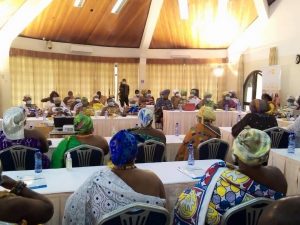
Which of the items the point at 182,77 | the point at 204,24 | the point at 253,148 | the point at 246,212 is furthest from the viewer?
the point at 182,77

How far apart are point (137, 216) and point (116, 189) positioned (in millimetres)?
198

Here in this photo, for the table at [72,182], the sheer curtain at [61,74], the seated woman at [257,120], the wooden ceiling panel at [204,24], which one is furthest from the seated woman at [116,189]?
the wooden ceiling panel at [204,24]

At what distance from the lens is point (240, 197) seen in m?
1.86

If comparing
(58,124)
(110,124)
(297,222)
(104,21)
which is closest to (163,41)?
(104,21)

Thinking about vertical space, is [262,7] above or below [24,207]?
above

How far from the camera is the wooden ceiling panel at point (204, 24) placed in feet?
36.5

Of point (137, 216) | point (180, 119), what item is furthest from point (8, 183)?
point (180, 119)

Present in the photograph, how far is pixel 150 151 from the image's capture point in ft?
11.7

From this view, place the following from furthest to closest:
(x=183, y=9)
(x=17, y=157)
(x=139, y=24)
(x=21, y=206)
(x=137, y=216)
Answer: (x=139, y=24)
(x=183, y=9)
(x=17, y=157)
(x=137, y=216)
(x=21, y=206)

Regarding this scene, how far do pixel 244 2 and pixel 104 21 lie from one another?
504 cm

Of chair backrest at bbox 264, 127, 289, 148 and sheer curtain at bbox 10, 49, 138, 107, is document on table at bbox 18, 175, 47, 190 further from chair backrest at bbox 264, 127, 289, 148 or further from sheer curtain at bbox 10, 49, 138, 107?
sheer curtain at bbox 10, 49, 138, 107

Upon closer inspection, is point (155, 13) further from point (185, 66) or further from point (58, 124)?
point (58, 124)

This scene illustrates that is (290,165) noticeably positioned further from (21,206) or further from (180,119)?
(180,119)

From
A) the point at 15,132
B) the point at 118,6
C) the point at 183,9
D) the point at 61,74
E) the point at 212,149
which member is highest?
the point at 183,9
